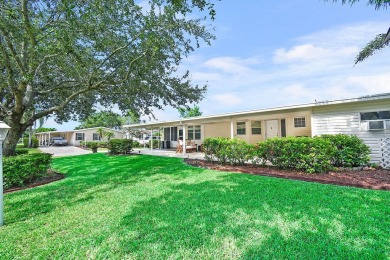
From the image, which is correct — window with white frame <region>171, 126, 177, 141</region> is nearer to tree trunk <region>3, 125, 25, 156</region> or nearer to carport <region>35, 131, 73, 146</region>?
tree trunk <region>3, 125, 25, 156</region>

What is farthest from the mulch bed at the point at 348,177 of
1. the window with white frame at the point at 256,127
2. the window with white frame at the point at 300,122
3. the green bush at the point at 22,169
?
the window with white frame at the point at 256,127

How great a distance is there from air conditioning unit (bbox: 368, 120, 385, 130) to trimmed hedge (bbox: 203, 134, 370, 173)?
35.8 inches

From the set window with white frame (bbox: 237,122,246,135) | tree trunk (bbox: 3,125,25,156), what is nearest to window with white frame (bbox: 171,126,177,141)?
window with white frame (bbox: 237,122,246,135)

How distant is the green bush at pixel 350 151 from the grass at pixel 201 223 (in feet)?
9.61

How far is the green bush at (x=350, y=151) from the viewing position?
7.38 metres

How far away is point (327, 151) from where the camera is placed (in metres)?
6.89

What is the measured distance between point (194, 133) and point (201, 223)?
16196 mm

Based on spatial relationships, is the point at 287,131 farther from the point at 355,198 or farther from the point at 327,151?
the point at 355,198

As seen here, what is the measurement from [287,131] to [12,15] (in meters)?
15.1

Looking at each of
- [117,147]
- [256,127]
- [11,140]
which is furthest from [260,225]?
[117,147]

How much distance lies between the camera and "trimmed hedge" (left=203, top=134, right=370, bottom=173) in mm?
6855

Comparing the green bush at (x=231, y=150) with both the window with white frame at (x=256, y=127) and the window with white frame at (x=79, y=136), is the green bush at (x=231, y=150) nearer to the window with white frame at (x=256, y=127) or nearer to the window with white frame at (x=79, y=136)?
the window with white frame at (x=256, y=127)

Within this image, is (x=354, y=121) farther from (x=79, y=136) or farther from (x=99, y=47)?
(x=79, y=136)

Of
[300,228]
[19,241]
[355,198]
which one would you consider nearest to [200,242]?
[300,228]
